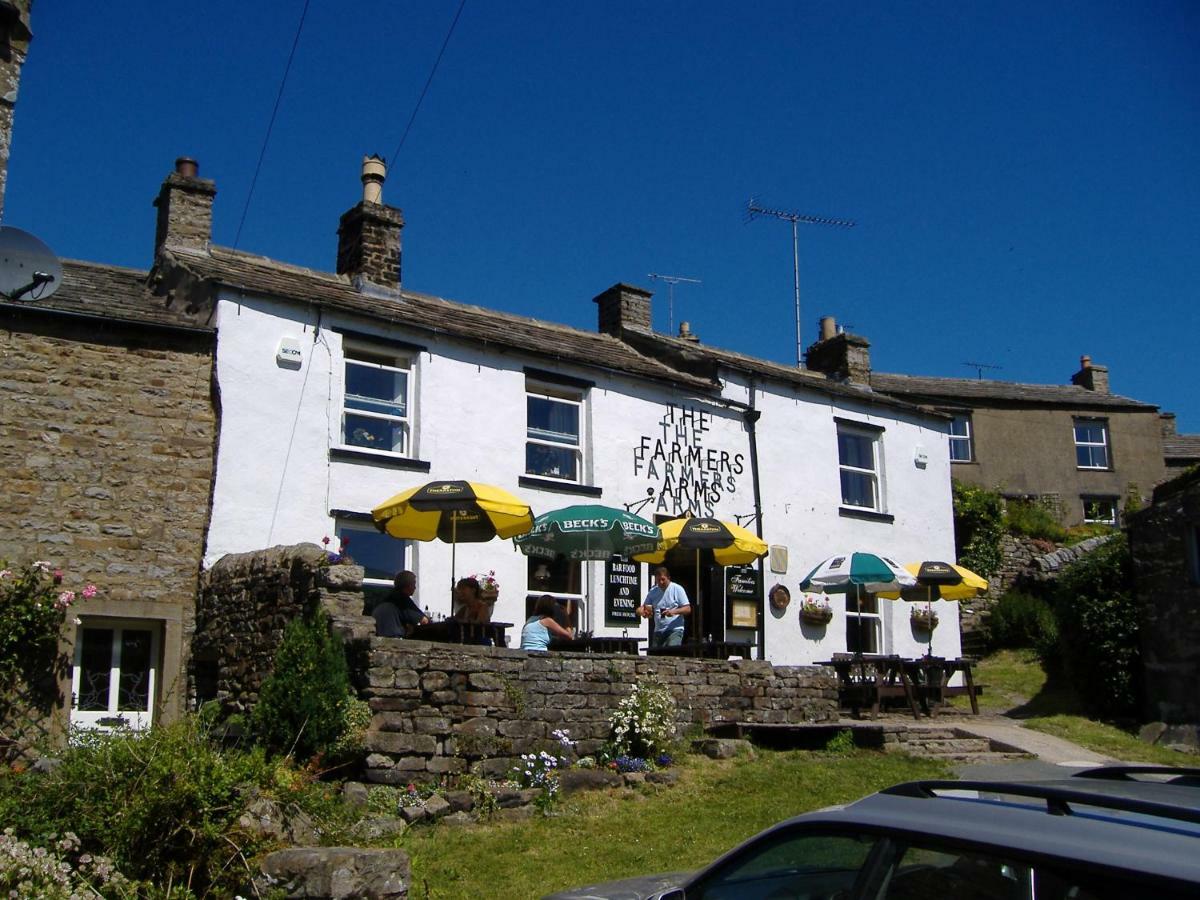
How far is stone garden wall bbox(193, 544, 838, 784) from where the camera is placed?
11.2 meters

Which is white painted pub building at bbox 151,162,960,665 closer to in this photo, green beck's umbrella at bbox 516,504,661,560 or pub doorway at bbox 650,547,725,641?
pub doorway at bbox 650,547,725,641

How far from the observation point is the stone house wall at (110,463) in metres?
14.0

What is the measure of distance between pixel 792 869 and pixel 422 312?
14.6 meters

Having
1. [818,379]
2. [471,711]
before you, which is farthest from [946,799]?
[818,379]

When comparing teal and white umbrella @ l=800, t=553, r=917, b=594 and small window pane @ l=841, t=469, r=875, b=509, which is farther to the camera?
small window pane @ l=841, t=469, r=875, b=509

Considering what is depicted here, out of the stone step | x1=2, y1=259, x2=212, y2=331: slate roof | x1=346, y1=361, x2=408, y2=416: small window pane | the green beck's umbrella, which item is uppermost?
x1=2, y1=259, x2=212, y2=331: slate roof

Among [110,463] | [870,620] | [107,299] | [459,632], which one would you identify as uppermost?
[107,299]

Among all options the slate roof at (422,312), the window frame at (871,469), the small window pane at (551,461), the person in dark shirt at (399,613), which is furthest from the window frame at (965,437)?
the person in dark shirt at (399,613)

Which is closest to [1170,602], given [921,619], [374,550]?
[921,619]

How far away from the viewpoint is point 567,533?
15023 mm

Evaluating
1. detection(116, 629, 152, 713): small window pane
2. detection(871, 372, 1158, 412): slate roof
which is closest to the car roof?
detection(116, 629, 152, 713): small window pane

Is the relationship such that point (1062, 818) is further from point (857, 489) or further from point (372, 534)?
point (857, 489)

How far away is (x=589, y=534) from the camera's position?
14953mm

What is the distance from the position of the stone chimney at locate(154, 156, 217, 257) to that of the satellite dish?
6859mm
